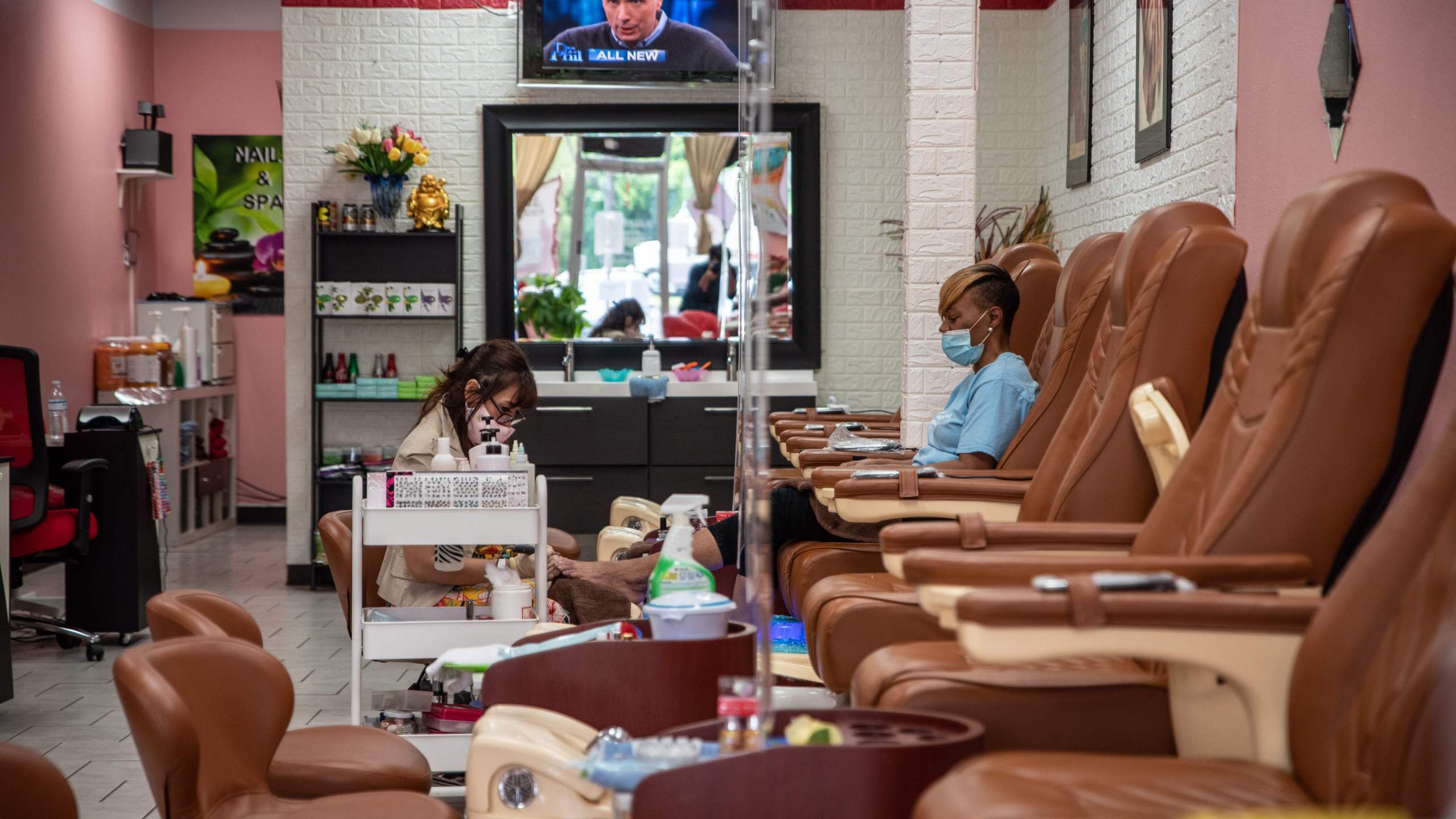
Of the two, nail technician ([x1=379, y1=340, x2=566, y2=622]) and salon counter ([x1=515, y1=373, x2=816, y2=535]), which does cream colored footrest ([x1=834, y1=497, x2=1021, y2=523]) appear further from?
salon counter ([x1=515, y1=373, x2=816, y2=535])

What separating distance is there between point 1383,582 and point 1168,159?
298 cm

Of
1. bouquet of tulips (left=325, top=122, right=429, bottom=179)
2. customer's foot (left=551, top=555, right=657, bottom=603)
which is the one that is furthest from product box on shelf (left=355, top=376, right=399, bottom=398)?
customer's foot (left=551, top=555, right=657, bottom=603)

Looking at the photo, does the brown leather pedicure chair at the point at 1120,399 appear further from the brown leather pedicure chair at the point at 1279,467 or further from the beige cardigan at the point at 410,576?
the beige cardigan at the point at 410,576

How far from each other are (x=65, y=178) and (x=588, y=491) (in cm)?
373

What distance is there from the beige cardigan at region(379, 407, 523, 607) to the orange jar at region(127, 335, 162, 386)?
4.68 metres

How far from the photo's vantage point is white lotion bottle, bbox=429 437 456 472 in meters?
3.31

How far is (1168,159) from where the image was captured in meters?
4.32

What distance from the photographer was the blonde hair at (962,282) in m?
3.67

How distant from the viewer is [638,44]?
6.52 m

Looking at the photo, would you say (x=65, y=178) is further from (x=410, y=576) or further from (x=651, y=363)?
(x=410, y=576)

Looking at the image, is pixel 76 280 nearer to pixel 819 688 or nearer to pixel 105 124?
pixel 105 124

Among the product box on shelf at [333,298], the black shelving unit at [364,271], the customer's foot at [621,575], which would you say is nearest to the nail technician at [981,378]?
the customer's foot at [621,575]

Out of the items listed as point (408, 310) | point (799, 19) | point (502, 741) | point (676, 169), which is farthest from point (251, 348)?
point (502, 741)

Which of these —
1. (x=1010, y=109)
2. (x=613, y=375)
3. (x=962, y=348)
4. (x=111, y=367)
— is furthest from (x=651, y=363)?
(x=111, y=367)
